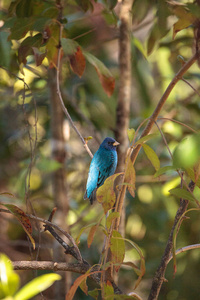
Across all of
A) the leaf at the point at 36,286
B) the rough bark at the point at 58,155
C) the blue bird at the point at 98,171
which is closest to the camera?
the leaf at the point at 36,286

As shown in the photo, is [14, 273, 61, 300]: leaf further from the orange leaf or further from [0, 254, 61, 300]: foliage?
the orange leaf

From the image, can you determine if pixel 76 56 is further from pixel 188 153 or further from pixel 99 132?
pixel 99 132

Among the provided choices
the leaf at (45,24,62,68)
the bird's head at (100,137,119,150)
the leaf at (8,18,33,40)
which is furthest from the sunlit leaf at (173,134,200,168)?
the bird's head at (100,137,119,150)

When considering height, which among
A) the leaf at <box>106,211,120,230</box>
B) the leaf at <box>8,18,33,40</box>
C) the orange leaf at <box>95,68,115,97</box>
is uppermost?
the leaf at <box>8,18,33,40</box>

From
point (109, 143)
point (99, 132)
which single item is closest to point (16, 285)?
point (109, 143)

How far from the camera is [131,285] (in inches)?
119

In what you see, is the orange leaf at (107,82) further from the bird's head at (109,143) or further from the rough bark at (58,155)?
the rough bark at (58,155)

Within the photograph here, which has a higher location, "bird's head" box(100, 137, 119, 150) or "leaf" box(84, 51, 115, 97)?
"leaf" box(84, 51, 115, 97)

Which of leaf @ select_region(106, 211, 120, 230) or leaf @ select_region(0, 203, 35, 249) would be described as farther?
leaf @ select_region(0, 203, 35, 249)

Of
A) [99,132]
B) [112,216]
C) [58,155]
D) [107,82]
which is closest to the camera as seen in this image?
[112,216]

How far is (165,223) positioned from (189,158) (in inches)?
91.8

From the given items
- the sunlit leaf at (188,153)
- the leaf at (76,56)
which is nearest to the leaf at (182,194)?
the sunlit leaf at (188,153)

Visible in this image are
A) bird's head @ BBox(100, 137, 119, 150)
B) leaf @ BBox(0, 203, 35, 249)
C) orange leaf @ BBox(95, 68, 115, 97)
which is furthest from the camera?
bird's head @ BBox(100, 137, 119, 150)

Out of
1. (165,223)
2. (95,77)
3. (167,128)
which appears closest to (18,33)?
(95,77)
